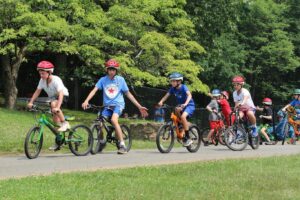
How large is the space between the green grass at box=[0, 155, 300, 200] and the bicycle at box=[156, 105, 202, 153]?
2565 millimetres

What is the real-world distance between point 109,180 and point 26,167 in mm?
2195

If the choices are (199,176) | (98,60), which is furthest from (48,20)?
(199,176)

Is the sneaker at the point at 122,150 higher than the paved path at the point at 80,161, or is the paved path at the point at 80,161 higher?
the sneaker at the point at 122,150

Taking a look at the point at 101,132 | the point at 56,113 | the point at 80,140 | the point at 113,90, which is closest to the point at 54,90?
the point at 56,113

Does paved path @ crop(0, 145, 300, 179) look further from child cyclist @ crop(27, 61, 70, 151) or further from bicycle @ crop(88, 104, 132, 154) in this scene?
child cyclist @ crop(27, 61, 70, 151)

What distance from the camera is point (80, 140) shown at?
39.2 ft

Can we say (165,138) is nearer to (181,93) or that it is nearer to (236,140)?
(181,93)

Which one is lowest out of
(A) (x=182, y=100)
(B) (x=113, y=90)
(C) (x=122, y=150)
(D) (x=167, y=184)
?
(D) (x=167, y=184)

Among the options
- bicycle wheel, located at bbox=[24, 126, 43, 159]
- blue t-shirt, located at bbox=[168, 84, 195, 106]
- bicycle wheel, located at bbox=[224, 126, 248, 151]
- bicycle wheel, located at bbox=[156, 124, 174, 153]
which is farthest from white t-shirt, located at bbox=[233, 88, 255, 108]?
bicycle wheel, located at bbox=[24, 126, 43, 159]

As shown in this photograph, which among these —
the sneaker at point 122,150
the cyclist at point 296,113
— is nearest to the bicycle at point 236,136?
the sneaker at point 122,150

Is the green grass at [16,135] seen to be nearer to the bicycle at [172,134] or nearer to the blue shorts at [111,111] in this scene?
the blue shorts at [111,111]

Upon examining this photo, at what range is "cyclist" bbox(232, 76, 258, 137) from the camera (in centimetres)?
1552

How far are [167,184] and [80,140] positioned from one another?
12.8ft

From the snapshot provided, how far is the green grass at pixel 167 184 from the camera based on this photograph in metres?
7.54
